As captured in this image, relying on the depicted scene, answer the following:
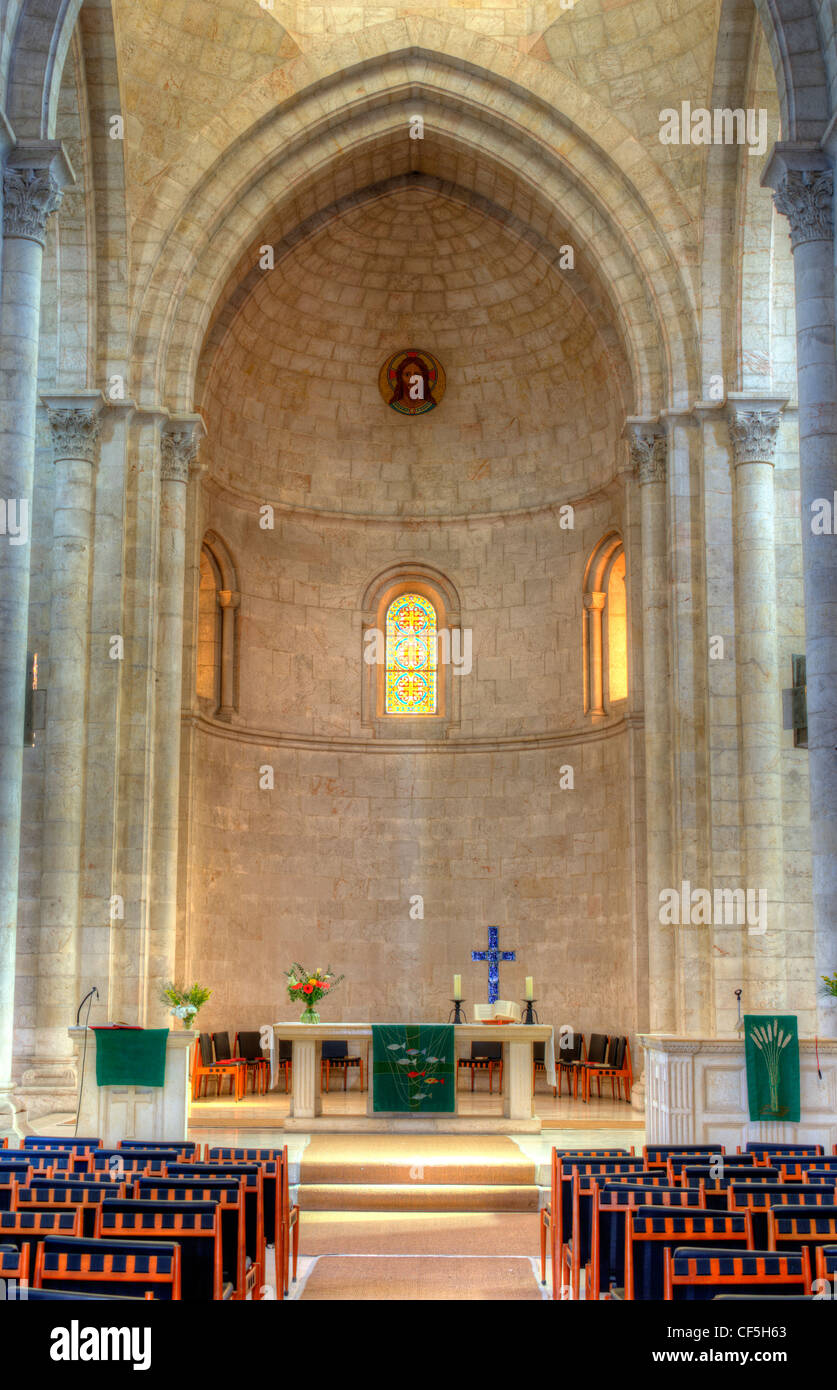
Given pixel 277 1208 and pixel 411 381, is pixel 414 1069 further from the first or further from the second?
pixel 411 381

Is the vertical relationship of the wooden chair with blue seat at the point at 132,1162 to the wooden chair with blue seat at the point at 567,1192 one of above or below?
above

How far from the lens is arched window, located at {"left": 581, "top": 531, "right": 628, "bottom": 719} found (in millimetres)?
23812

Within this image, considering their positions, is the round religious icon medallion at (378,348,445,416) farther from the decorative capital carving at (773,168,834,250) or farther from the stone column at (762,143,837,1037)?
the decorative capital carving at (773,168,834,250)

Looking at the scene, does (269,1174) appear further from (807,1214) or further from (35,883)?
(35,883)

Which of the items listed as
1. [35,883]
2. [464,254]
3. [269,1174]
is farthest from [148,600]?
[269,1174]

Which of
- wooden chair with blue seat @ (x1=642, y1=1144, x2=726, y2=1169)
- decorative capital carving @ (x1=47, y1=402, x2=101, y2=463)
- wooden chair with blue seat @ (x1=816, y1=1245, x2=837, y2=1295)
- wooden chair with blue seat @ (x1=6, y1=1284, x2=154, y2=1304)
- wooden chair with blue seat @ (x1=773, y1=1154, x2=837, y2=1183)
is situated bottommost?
wooden chair with blue seat @ (x1=642, y1=1144, x2=726, y2=1169)

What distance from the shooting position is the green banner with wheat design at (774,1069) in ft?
43.0

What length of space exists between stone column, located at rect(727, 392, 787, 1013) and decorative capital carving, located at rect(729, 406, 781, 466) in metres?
0.01

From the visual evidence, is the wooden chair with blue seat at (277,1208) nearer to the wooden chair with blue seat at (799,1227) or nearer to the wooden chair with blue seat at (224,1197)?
the wooden chair with blue seat at (224,1197)

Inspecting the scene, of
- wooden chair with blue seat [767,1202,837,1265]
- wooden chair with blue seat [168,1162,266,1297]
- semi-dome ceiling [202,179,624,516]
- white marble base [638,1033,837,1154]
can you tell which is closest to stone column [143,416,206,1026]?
semi-dome ceiling [202,179,624,516]

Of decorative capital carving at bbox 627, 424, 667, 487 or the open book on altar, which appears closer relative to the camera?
the open book on altar

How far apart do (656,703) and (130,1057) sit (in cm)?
959

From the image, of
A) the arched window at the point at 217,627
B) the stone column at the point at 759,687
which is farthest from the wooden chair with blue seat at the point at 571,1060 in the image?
the arched window at the point at 217,627

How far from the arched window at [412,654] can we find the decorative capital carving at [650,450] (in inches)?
223
